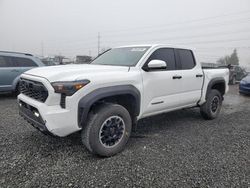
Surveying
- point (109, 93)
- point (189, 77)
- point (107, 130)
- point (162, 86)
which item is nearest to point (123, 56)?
point (162, 86)

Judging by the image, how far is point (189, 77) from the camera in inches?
172

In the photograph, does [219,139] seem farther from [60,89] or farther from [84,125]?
[60,89]

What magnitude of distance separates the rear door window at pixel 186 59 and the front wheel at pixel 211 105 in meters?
1.04

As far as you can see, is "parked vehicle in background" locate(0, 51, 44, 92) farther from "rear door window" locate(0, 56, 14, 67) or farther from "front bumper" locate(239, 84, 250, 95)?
"front bumper" locate(239, 84, 250, 95)

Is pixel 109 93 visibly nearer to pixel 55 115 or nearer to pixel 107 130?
pixel 107 130

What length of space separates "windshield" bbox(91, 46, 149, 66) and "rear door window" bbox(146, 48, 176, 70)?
8.5 inches

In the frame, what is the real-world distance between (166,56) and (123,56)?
2.87 feet

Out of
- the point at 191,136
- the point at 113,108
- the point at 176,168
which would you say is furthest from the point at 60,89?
the point at 191,136

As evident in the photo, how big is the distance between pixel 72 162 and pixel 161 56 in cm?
251

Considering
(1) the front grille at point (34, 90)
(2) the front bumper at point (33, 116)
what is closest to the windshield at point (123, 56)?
(1) the front grille at point (34, 90)

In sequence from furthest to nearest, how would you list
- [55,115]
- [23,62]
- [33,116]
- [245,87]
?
[245,87] < [23,62] < [33,116] < [55,115]

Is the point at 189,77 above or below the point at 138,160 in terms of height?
above

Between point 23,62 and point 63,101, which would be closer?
point 63,101

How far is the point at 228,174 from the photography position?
2.74 meters
